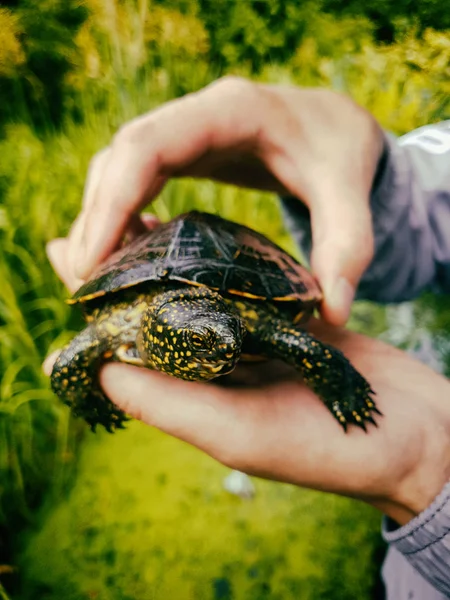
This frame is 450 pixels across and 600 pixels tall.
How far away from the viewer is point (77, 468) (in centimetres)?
100

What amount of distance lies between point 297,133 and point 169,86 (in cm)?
60

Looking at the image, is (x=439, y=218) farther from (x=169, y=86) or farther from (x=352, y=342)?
(x=169, y=86)

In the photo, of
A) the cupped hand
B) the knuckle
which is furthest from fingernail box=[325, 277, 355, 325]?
the knuckle

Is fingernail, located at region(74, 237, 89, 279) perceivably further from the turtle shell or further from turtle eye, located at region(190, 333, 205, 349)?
turtle eye, located at region(190, 333, 205, 349)

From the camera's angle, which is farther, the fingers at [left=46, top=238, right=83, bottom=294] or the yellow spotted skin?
the fingers at [left=46, top=238, right=83, bottom=294]

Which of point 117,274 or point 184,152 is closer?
point 117,274

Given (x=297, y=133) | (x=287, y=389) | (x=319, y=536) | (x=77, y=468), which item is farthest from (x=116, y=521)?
(x=297, y=133)

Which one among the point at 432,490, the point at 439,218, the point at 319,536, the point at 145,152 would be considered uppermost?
the point at 145,152

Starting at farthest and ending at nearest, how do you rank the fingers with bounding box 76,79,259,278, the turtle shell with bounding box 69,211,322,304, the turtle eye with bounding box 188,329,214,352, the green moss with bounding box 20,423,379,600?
the green moss with bounding box 20,423,379,600
the fingers with bounding box 76,79,259,278
the turtle shell with bounding box 69,211,322,304
the turtle eye with bounding box 188,329,214,352

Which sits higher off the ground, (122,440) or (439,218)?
(439,218)

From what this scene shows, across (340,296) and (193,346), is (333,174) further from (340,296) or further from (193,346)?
(193,346)

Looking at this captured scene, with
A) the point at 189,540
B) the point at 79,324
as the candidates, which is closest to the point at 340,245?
the point at 189,540

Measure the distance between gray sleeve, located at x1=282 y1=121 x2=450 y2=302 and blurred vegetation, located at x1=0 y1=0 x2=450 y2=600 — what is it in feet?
0.24

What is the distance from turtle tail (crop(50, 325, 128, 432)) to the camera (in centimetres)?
60
